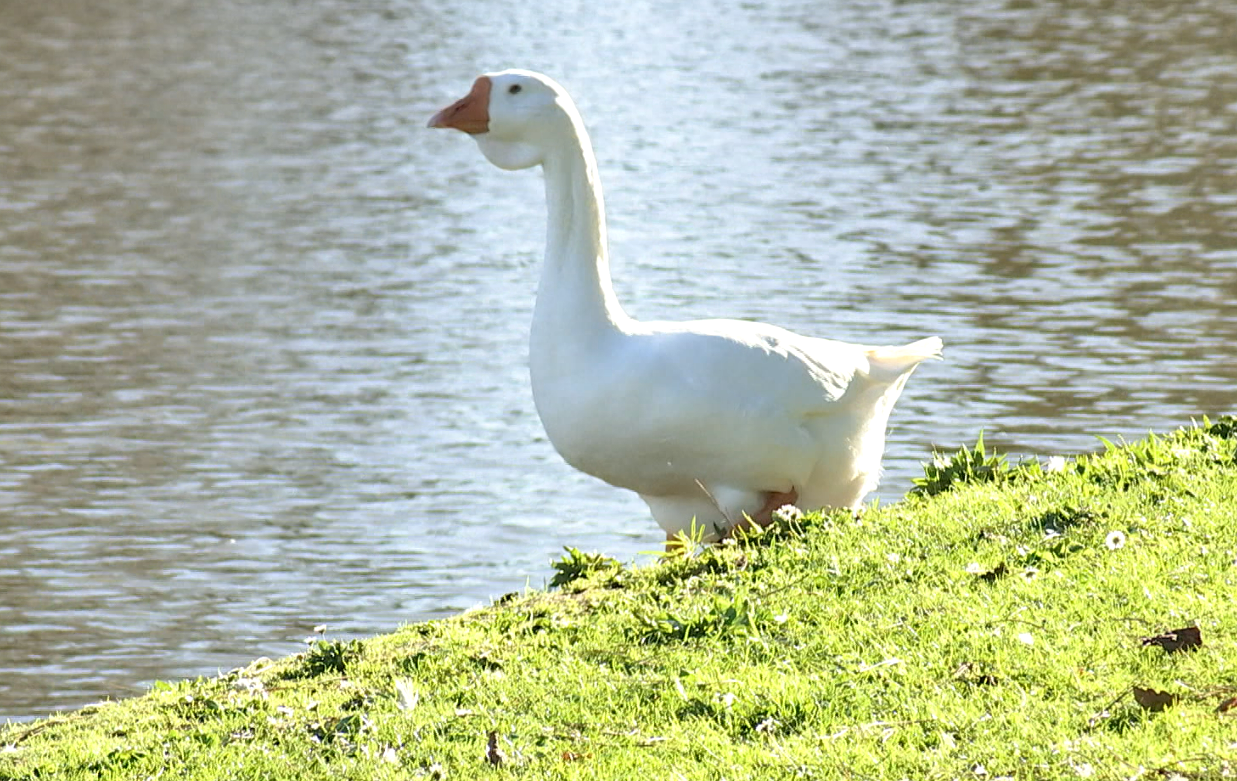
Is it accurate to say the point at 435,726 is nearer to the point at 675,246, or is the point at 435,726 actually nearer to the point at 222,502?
the point at 222,502

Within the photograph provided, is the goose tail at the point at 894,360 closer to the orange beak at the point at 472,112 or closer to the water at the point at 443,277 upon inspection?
the orange beak at the point at 472,112

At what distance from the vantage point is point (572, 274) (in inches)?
327

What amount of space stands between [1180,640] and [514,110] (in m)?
4.02

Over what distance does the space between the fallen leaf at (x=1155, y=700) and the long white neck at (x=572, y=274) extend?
328cm

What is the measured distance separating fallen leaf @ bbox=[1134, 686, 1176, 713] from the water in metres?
5.94

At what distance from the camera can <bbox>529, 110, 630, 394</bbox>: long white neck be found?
810cm

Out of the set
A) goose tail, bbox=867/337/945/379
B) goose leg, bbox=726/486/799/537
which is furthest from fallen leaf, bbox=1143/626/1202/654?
goose tail, bbox=867/337/945/379

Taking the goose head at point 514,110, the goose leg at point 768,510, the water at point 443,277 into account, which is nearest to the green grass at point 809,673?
the goose leg at point 768,510

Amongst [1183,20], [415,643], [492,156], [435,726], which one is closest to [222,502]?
[492,156]

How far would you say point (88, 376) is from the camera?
16.3 metres

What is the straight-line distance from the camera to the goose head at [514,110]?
8.39m

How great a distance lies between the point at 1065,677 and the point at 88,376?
12.3 meters

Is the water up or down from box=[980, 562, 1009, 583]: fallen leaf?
down

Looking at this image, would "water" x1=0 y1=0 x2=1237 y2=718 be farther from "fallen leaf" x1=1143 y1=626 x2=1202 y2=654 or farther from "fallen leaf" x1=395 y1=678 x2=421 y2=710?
"fallen leaf" x1=1143 y1=626 x2=1202 y2=654
